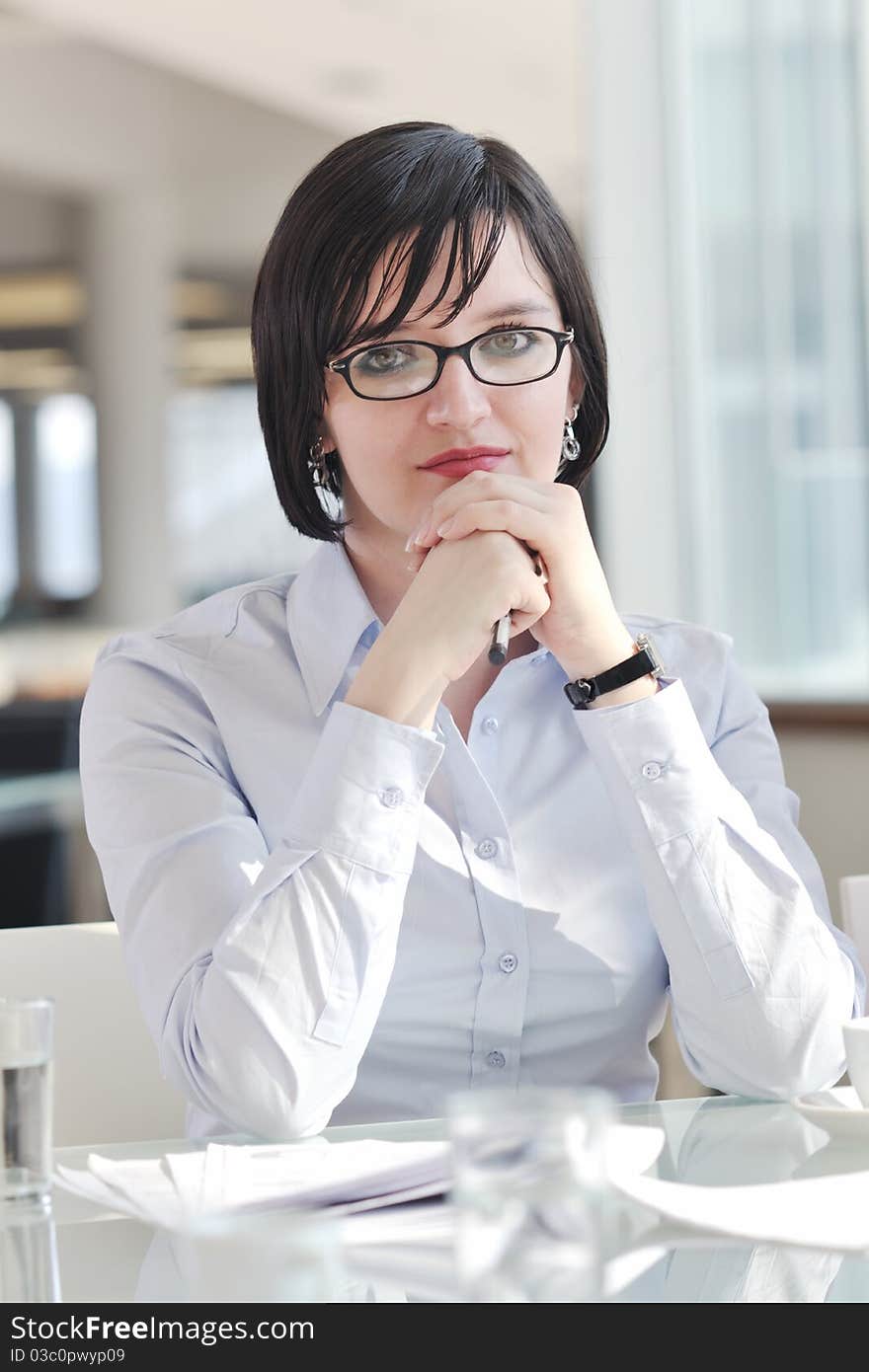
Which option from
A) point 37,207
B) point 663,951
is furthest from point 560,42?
point 663,951

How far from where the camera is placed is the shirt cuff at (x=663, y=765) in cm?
119

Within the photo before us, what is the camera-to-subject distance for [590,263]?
355cm

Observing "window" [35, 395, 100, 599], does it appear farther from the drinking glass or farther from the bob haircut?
the drinking glass

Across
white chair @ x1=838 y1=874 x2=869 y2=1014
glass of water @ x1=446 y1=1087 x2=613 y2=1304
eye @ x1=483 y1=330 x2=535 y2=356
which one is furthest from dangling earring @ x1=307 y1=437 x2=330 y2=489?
glass of water @ x1=446 y1=1087 x2=613 y2=1304

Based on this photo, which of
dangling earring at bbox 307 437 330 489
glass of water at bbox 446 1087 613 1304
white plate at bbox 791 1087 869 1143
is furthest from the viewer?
dangling earring at bbox 307 437 330 489

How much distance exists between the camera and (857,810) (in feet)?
9.77

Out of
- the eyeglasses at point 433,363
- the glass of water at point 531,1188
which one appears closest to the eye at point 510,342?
the eyeglasses at point 433,363

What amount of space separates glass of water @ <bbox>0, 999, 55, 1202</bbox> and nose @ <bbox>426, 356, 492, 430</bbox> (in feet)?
1.96

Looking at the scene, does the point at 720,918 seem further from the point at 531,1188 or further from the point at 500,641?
the point at 531,1188

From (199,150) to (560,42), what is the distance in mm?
1284

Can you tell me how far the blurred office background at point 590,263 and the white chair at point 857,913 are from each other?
4.85 ft

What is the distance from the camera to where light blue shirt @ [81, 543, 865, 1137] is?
111cm

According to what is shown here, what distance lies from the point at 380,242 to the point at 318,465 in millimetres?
255
